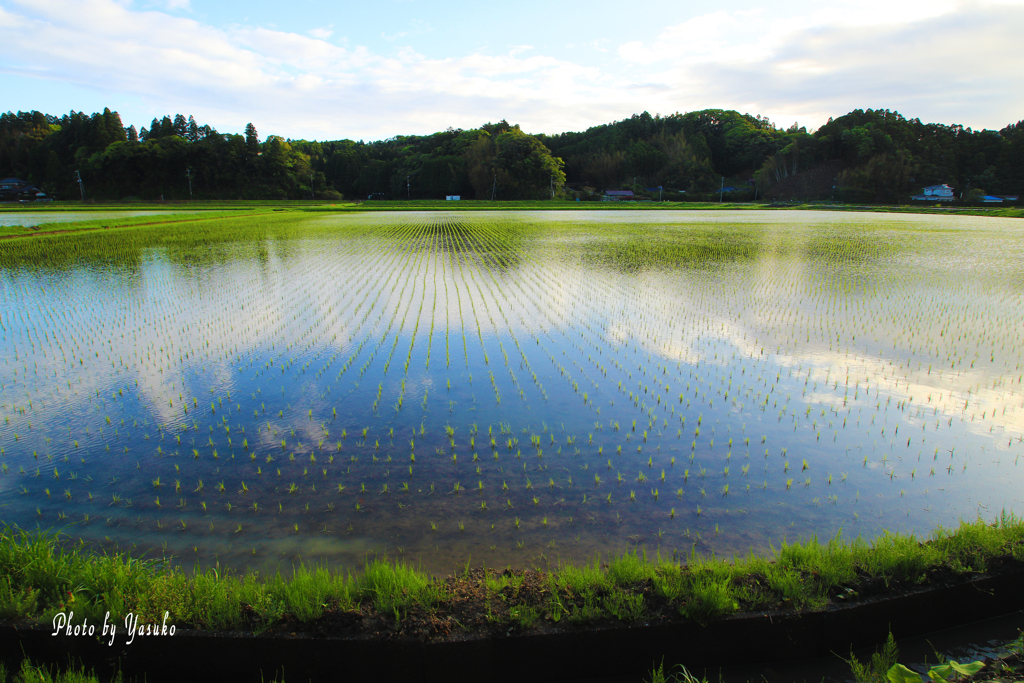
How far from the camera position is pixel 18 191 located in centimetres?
8150

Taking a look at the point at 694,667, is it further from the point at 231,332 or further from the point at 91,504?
the point at 231,332

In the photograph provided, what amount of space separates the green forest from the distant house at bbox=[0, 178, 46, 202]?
2.03 meters

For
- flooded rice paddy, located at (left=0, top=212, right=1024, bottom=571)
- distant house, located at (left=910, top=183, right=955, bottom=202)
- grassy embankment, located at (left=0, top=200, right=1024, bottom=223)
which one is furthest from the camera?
distant house, located at (left=910, top=183, right=955, bottom=202)

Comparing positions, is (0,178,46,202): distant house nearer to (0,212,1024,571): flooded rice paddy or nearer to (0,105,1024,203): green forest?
(0,105,1024,203): green forest

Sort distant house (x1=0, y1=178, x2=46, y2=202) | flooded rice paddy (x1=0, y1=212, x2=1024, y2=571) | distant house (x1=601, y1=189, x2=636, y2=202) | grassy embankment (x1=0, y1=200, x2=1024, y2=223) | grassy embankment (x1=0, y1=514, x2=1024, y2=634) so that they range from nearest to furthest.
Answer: grassy embankment (x1=0, y1=514, x2=1024, y2=634) < flooded rice paddy (x1=0, y1=212, x2=1024, y2=571) < grassy embankment (x1=0, y1=200, x2=1024, y2=223) < distant house (x1=0, y1=178, x2=46, y2=202) < distant house (x1=601, y1=189, x2=636, y2=202)

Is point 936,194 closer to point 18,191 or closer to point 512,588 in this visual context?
point 512,588

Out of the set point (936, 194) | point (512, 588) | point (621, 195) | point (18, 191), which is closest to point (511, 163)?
point (621, 195)

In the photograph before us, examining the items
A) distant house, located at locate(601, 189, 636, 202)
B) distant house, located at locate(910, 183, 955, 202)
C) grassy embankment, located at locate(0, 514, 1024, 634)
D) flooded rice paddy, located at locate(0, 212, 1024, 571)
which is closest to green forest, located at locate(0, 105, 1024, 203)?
distant house, located at locate(910, 183, 955, 202)

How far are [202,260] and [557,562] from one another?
18.8 meters

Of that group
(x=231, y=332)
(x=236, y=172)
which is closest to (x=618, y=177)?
(x=236, y=172)

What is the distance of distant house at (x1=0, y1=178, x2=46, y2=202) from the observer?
79.3 metres

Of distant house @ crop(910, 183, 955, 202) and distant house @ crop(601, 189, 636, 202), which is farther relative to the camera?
distant house @ crop(601, 189, 636, 202)

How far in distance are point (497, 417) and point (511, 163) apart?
80707 millimetres

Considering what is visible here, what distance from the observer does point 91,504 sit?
426 cm
